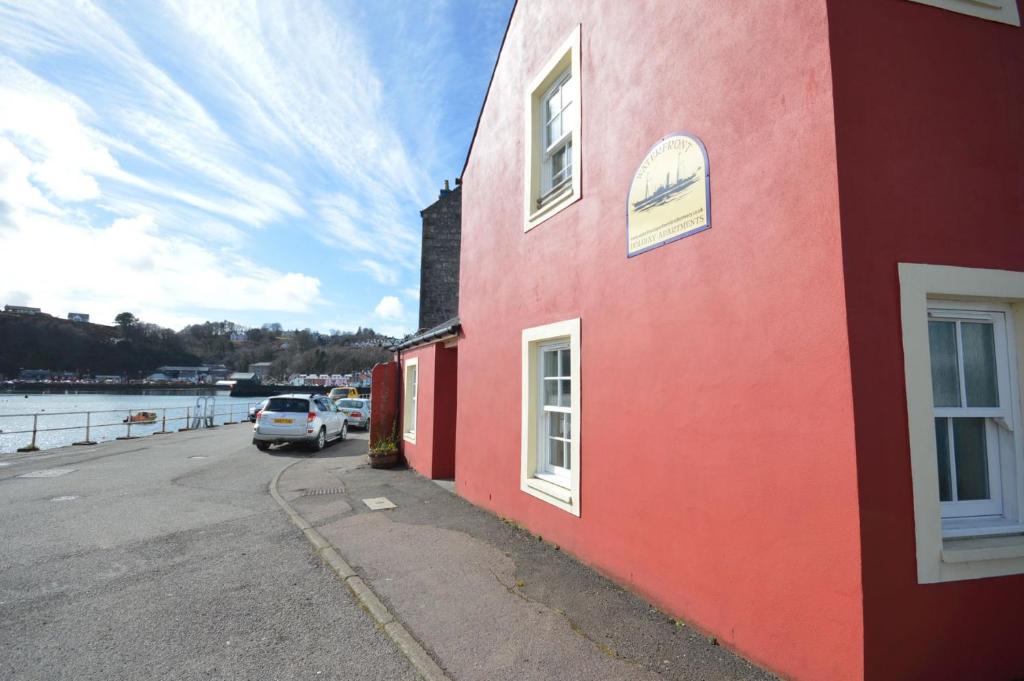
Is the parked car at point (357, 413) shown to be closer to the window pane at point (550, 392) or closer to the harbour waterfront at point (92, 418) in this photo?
the harbour waterfront at point (92, 418)

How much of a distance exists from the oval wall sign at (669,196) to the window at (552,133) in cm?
126

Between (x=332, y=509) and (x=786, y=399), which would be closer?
(x=786, y=399)

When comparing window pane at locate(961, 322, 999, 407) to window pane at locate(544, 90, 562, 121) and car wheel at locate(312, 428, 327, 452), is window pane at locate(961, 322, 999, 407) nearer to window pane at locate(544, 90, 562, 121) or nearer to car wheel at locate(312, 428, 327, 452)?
window pane at locate(544, 90, 562, 121)

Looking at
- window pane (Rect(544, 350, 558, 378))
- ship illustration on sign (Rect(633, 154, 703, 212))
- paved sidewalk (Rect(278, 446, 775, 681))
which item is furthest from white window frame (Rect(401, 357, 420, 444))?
ship illustration on sign (Rect(633, 154, 703, 212))

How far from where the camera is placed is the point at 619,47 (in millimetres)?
4875

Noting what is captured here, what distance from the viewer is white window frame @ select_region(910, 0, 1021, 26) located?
3254mm

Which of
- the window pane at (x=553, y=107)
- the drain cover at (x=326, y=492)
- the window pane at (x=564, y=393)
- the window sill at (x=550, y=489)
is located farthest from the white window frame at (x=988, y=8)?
the drain cover at (x=326, y=492)

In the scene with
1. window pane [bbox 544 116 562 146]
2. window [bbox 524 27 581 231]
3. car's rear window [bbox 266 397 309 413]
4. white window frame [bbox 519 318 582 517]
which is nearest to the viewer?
white window frame [bbox 519 318 582 517]

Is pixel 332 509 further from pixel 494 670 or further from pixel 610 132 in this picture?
pixel 610 132

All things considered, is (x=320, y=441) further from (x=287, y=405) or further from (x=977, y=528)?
(x=977, y=528)

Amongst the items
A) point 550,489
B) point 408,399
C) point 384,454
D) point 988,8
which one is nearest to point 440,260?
point 408,399

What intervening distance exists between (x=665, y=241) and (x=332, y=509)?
6.44 meters

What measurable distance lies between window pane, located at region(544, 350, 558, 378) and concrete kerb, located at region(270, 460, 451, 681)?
3.05m

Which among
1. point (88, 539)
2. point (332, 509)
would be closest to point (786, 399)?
point (332, 509)
